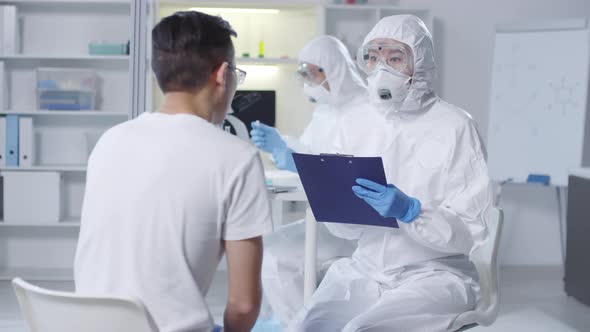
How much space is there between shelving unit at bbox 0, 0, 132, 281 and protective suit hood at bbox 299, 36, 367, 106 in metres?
1.66

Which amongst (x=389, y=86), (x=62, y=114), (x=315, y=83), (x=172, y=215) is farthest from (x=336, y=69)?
(x=172, y=215)

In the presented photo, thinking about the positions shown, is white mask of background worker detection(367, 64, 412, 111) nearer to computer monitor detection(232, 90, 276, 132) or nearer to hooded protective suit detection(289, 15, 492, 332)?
hooded protective suit detection(289, 15, 492, 332)

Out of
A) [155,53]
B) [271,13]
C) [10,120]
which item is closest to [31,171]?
[10,120]

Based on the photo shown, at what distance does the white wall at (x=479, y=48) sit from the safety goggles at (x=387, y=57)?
3026 mm

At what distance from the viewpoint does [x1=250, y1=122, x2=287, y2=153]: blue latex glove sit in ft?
11.2

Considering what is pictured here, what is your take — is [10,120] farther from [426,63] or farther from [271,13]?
[426,63]

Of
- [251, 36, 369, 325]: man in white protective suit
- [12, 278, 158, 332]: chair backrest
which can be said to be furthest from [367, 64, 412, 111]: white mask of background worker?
[12, 278, 158, 332]: chair backrest

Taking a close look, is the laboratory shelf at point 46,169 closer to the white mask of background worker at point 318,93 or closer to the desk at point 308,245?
the white mask of background worker at point 318,93

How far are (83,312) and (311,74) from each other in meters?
2.85

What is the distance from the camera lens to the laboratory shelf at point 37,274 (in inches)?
196

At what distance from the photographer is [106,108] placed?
5.30 meters

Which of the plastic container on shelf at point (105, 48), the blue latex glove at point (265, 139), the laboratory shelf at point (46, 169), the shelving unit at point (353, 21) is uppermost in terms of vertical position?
the shelving unit at point (353, 21)

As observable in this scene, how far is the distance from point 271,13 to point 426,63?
2.94 m

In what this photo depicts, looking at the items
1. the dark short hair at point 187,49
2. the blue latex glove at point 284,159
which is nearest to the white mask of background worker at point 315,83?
the blue latex glove at point 284,159
